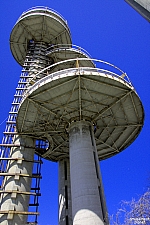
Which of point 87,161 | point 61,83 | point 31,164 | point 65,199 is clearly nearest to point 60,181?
point 65,199

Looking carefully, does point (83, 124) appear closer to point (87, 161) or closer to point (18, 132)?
point (87, 161)

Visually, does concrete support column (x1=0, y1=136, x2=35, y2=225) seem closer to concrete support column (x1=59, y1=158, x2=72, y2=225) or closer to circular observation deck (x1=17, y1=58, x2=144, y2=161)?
circular observation deck (x1=17, y1=58, x2=144, y2=161)

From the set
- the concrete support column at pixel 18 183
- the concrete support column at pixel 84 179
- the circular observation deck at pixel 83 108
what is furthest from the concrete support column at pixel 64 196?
the concrete support column at pixel 84 179

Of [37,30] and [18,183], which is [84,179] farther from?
[37,30]

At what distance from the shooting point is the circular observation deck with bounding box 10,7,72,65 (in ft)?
121

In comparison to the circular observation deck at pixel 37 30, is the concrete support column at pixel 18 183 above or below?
below

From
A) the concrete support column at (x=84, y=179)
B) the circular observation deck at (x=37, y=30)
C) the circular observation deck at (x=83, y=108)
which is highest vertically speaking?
the circular observation deck at (x=37, y=30)

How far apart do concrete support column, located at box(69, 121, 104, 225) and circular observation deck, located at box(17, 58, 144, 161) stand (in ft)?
8.80

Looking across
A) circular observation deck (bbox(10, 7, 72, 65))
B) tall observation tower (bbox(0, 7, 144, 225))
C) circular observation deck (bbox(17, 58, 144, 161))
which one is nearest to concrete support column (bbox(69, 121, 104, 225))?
tall observation tower (bbox(0, 7, 144, 225))

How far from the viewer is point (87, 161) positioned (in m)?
18.9

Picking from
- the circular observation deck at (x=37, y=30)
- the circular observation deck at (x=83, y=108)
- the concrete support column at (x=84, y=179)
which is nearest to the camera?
the concrete support column at (x=84, y=179)

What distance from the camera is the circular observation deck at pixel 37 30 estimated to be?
37.0 m

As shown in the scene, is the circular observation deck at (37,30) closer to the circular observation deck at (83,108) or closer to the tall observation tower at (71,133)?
the tall observation tower at (71,133)

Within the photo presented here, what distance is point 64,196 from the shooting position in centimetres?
2603
